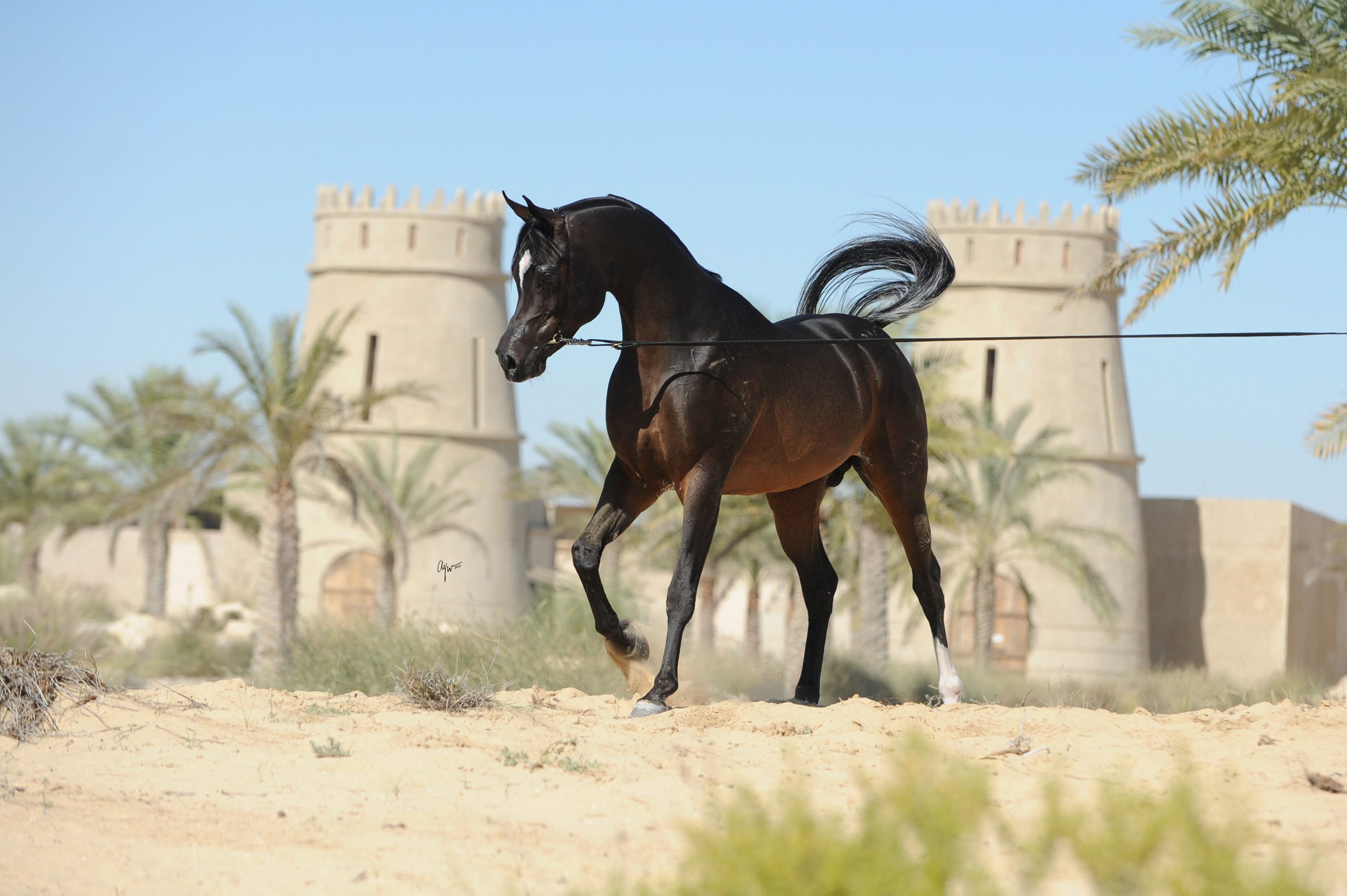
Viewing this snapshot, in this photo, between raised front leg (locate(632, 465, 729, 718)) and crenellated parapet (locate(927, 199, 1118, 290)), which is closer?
raised front leg (locate(632, 465, 729, 718))

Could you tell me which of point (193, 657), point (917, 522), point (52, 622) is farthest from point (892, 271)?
point (193, 657)

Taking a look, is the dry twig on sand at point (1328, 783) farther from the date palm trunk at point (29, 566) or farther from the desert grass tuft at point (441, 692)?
the date palm trunk at point (29, 566)

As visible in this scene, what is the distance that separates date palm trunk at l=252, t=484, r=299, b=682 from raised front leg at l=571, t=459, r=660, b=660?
1805cm

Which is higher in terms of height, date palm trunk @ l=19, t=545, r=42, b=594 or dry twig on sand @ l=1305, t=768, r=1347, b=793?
dry twig on sand @ l=1305, t=768, r=1347, b=793

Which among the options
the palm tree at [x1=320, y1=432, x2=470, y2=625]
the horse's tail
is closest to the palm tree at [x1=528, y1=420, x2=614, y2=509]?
the palm tree at [x1=320, y1=432, x2=470, y2=625]

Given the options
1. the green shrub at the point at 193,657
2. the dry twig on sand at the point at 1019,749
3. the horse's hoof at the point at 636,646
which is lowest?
the green shrub at the point at 193,657

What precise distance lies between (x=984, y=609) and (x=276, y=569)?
1533cm

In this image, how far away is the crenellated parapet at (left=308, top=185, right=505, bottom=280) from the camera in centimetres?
3719

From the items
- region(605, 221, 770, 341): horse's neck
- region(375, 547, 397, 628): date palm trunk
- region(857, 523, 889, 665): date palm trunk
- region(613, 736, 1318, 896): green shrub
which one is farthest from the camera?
region(375, 547, 397, 628): date palm trunk

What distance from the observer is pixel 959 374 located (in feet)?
117

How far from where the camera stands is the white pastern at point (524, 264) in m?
6.50

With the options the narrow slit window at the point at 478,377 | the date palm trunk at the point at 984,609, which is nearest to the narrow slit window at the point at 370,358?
the narrow slit window at the point at 478,377

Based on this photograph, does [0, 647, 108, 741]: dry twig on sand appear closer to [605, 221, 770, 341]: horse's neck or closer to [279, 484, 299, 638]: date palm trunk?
[605, 221, 770, 341]: horse's neck

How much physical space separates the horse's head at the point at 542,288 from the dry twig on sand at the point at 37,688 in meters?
2.32
